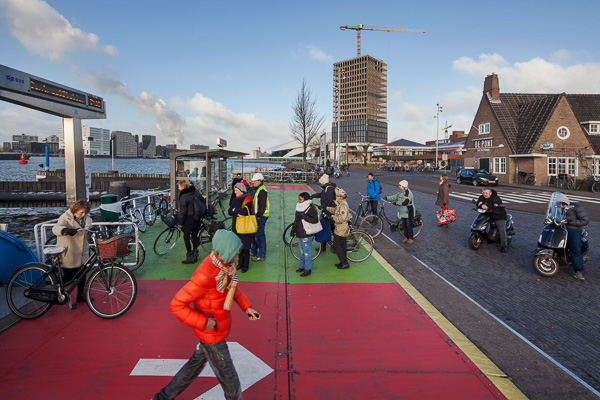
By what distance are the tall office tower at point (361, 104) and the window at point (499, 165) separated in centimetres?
11398

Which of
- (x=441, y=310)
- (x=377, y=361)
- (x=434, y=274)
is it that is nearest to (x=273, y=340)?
(x=377, y=361)

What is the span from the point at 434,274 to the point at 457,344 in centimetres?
292

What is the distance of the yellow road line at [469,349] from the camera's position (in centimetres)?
362

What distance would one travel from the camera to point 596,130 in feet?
115

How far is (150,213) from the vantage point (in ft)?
39.6

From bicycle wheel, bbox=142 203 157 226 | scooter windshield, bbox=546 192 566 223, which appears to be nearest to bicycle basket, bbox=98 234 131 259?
bicycle wheel, bbox=142 203 157 226

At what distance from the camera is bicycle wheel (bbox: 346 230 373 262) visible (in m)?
8.00

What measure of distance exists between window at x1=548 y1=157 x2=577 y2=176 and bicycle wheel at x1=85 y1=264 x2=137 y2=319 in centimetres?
3828

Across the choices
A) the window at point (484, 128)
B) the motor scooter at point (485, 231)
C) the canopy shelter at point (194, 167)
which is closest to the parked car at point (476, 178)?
the window at point (484, 128)

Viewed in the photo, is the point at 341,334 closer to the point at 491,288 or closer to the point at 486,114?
the point at 491,288

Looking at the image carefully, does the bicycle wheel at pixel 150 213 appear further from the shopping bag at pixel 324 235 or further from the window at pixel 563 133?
the window at pixel 563 133

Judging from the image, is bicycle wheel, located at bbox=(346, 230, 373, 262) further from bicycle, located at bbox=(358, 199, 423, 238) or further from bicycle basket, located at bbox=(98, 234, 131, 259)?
bicycle basket, located at bbox=(98, 234, 131, 259)

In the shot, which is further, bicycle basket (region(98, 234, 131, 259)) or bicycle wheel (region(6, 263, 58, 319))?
bicycle basket (region(98, 234, 131, 259))

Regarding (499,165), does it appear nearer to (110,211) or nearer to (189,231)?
(189,231)
